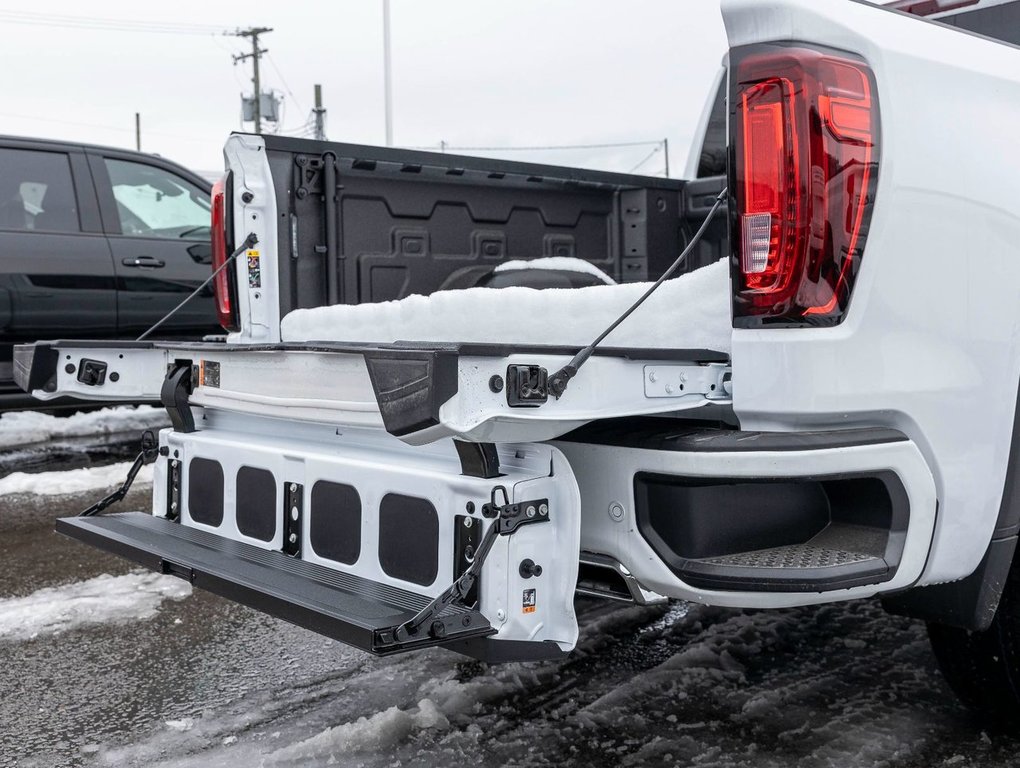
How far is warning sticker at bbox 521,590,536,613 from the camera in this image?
1957 millimetres

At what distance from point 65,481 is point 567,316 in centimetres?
466

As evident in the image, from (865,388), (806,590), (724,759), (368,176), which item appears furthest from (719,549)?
(368,176)

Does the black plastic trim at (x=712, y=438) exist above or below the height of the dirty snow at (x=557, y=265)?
below

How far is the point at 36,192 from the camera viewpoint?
6.32 metres

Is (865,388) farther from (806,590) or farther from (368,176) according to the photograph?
(368,176)

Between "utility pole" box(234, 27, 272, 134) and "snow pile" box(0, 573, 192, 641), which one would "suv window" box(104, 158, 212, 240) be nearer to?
"snow pile" box(0, 573, 192, 641)

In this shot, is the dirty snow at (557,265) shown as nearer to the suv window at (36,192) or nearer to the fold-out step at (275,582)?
the fold-out step at (275,582)

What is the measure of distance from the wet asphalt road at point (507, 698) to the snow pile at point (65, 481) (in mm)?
2350

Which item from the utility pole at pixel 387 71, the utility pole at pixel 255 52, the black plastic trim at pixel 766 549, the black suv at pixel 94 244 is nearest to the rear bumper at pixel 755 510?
the black plastic trim at pixel 766 549

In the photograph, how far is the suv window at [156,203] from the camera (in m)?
6.63

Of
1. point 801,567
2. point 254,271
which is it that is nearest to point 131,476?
point 254,271

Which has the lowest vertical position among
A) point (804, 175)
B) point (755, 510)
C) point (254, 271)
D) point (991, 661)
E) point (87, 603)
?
point (87, 603)

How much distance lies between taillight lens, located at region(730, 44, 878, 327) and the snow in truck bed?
14 centimetres

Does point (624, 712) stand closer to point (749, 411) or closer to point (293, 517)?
point (293, 517)
